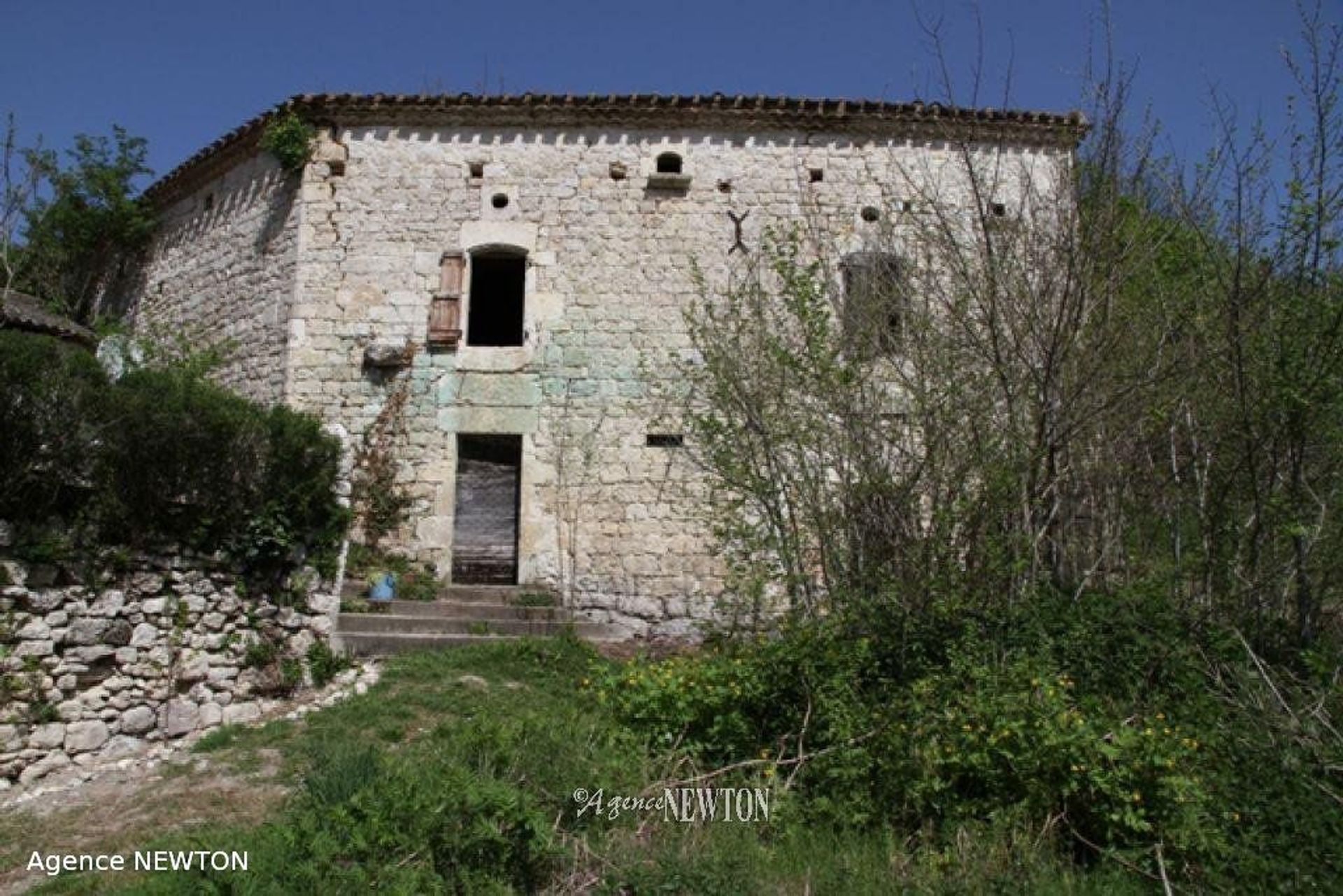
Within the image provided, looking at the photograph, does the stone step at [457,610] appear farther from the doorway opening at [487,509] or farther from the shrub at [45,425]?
the shrub at [45,425]

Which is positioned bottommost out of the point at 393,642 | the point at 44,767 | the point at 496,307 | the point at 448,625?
the point at 44,767

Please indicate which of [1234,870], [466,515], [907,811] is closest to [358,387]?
[466,515]

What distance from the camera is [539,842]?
4023 mm

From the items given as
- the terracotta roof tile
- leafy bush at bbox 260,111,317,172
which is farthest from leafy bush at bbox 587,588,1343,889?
the terracotta roof tile

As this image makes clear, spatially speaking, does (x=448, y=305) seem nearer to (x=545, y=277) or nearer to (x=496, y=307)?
(x=545, y=277)

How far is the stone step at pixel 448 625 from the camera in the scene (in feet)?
26.2

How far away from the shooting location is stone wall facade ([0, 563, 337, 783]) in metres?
5.99

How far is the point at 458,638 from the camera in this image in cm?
796

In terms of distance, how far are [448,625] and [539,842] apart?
4.49 m

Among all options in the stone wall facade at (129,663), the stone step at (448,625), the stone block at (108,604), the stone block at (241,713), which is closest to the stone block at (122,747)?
the stone wall facade at (129,663)

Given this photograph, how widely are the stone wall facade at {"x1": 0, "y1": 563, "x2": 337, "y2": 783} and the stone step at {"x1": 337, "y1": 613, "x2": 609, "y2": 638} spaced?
0.62 m

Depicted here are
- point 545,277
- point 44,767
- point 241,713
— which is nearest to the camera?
point 44,767

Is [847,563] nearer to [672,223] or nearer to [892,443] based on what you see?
[892,443]

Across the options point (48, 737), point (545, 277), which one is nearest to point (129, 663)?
point (48, 737)
